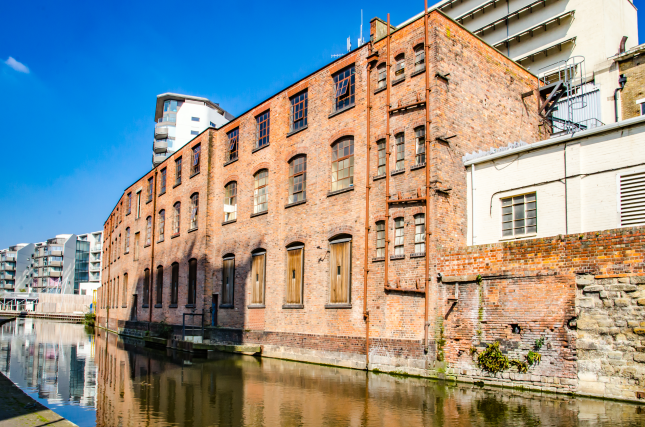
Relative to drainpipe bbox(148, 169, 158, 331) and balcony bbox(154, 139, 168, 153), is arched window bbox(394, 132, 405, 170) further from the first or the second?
Result: balcony bbox(154, 139, 168, 153)

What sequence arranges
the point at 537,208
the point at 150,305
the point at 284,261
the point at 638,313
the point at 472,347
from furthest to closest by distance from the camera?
1. the point at 150,305
2. the point at 284,261
3. the point at 537,208
4. the point at 472,347
5. the point at 638,313

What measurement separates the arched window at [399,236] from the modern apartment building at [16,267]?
134321mm

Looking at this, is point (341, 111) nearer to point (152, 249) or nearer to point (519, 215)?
point (519, 215)

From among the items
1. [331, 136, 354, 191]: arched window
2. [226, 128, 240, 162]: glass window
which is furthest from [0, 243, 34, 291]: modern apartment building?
[331, 136, 354, 191]: arched window

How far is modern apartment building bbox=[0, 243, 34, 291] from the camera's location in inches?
5187

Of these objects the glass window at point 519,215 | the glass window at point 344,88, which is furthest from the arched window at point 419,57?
the glass window at point 519,215

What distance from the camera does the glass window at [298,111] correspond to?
67.9 feet

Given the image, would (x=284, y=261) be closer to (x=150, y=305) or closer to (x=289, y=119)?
(x=289, y=119)

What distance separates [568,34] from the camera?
85.0 feet

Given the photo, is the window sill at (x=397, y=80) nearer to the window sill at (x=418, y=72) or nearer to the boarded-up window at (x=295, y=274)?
the window sill at (x=418, y=72)

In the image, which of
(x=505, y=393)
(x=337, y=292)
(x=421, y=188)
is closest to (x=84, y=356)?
(x=337, y=292)

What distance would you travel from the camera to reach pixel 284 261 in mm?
20375

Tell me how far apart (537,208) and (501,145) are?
144 inches

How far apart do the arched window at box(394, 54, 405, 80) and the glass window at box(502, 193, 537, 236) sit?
4.97 meters
